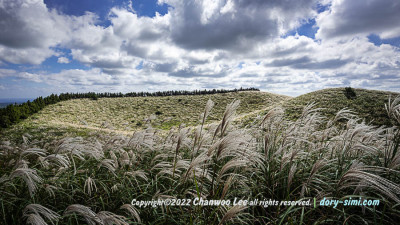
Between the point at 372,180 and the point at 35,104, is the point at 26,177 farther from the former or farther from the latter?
the point at 35,104

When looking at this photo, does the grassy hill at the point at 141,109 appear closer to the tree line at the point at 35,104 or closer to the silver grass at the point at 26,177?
the tree line at the point at 35,104

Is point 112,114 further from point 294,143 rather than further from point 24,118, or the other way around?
point 294,143

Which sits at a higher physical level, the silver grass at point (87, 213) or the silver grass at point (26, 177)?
the silver grass at point (26, 177)

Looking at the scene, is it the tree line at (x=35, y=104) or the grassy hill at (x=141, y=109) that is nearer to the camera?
the tree line at (x=35, y=104)

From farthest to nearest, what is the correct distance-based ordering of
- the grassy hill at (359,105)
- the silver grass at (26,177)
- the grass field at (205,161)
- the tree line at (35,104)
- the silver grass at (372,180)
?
1. the tree line at (35,104)
2. the grassy hill at (359,105)
3. the grass field at (205,161)
4. the silver grass at (26,177)
5. the silver grass at (372,180)

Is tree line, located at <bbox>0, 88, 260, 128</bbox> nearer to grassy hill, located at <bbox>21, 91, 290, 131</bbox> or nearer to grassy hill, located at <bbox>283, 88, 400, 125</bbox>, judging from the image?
grassy hill, located at <bbox>21, 91, 290, 131</bbox>

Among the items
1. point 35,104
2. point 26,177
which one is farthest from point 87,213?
point 35,104

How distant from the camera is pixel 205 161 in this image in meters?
3.07

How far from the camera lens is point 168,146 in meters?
4.74

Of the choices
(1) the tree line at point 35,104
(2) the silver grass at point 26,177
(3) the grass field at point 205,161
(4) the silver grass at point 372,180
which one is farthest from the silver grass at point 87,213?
(1) the tree line at point 35,104

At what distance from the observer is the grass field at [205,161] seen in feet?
7.66

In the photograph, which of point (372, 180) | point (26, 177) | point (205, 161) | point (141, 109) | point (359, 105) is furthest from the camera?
point (141, 109)

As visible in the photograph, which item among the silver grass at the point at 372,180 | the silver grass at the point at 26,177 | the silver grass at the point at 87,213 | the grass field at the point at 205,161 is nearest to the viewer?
the silver grass at the point at 372,180

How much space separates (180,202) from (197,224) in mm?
403
